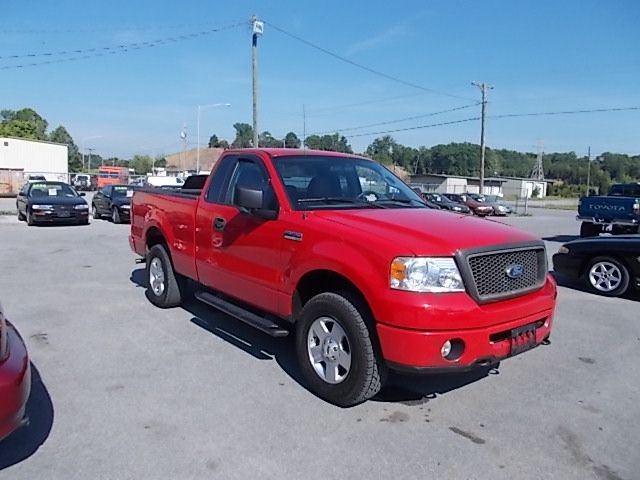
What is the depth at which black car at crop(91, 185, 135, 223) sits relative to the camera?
19734 mm

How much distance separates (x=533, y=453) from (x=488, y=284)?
1122 mm

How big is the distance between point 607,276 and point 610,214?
9995 mm

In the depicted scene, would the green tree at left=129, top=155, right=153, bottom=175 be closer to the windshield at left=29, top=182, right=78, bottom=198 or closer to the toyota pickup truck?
the windshield at left=29, top=182, right=78, bottom=198

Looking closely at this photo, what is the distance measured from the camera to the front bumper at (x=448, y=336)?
3.64 meters

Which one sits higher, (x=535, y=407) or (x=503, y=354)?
(x=503, y=354)

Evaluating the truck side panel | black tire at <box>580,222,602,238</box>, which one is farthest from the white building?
the truck side panel

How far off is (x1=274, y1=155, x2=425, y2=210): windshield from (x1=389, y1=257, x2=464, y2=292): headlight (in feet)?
3.97

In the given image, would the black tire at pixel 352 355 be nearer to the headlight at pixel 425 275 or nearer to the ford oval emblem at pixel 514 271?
the headlight at pixel 425 275

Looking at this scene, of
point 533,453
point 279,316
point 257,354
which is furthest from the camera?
point 257,354

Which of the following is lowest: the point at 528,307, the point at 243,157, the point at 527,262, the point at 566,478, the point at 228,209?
the point at 566,478

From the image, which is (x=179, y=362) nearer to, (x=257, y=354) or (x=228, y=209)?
(x=257, y=354)

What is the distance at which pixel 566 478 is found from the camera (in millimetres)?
3244

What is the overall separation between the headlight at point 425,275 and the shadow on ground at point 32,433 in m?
2.47

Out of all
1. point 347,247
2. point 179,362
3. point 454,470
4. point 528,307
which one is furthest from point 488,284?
point 179,362
